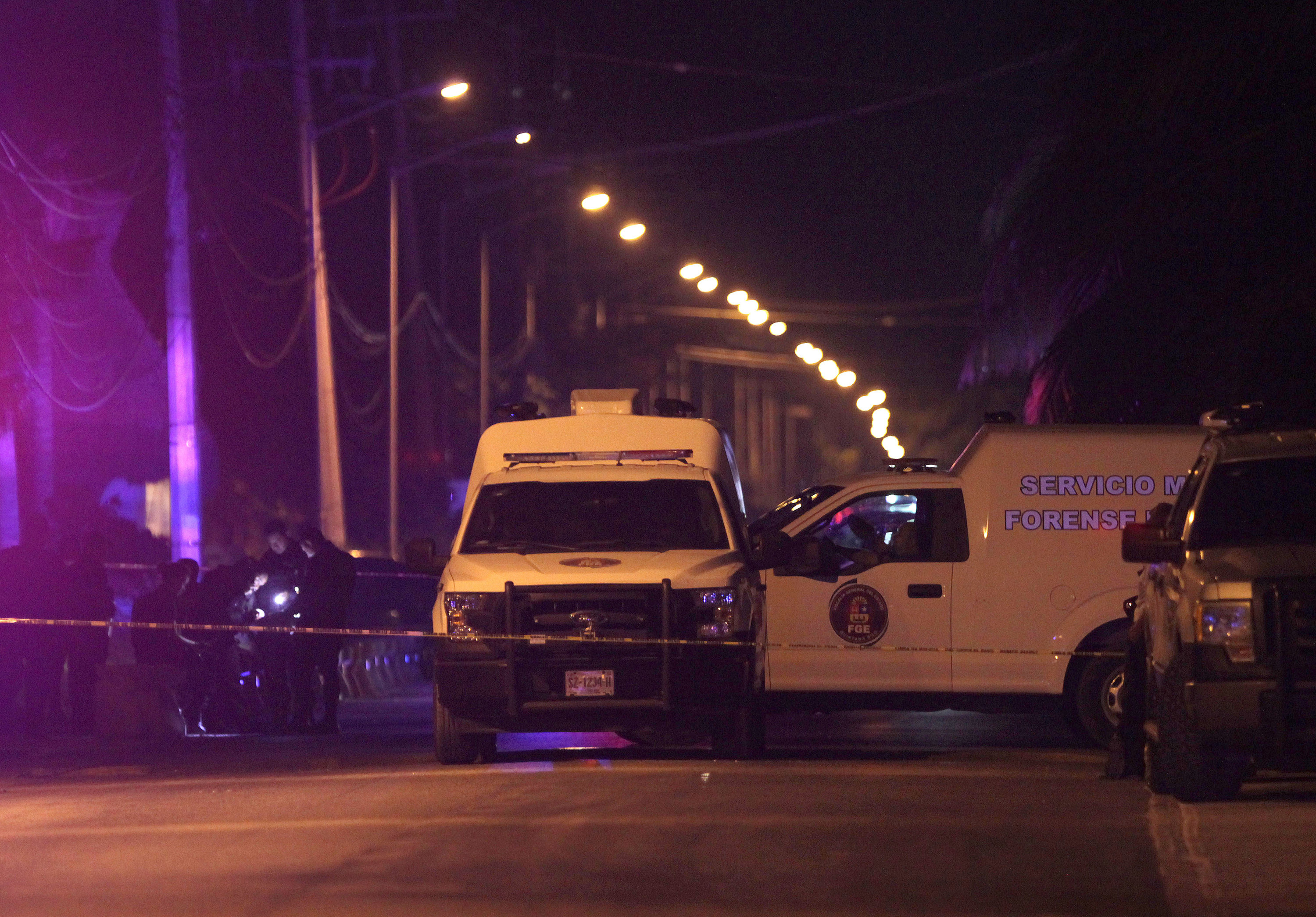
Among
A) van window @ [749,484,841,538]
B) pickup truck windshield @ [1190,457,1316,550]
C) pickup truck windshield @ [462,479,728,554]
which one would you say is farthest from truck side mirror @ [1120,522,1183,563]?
van window @ [749,484,841,538]

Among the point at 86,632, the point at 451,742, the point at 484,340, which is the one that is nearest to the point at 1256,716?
the point at 451,742

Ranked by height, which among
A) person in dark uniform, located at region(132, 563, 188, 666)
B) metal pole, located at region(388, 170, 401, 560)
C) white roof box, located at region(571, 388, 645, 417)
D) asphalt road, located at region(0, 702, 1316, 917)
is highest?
metal pole, located at region(388, 170, 401, 560)

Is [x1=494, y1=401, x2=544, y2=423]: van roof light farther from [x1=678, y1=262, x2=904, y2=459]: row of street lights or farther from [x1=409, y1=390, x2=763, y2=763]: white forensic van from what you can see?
[x1=678, y1=262, x2=904, y2=459]: row of street lights

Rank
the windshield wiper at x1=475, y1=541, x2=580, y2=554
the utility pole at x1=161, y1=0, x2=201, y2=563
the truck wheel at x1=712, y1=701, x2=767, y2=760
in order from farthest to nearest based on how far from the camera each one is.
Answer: the utility pole at x1=161, y1=0, x2=201, y2=563 → the windshield wiper at x1=475, y1=541, x2=580, y2=554 → the truck wheel at x1=712, y1=701, x2=767, y2=760

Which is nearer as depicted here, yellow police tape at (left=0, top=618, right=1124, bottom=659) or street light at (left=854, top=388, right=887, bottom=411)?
yellow police tape at (left=0, top=618, right=1124, bottom=659)

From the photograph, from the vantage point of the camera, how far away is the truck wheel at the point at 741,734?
12.6 m

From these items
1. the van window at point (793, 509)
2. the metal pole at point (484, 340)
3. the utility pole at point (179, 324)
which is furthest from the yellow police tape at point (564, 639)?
the metal pole at point (484, 340)

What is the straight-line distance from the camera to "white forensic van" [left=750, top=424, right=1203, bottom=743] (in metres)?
13.4

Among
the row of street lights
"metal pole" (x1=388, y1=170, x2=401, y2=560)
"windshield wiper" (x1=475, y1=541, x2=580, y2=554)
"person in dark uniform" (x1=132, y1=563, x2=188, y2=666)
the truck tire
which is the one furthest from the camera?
the row of street lights

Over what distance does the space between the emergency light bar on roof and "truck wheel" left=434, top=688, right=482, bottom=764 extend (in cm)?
222

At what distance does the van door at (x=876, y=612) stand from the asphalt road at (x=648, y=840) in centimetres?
81

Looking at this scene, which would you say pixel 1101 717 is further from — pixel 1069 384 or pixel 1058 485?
pixel 1069 384

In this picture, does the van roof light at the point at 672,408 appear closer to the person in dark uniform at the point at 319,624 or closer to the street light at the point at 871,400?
the person in dark uniform at the point at 319,624

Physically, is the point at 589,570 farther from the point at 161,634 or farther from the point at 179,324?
the point at 179,324
